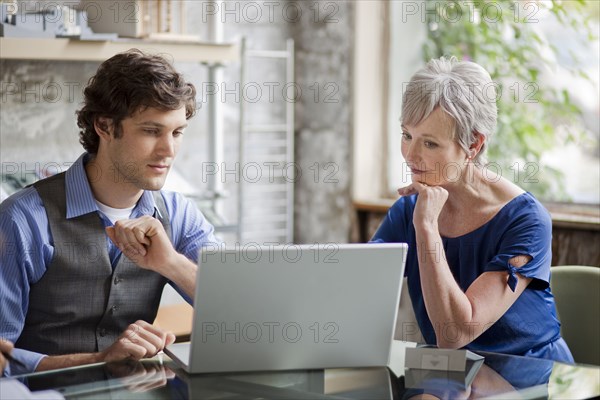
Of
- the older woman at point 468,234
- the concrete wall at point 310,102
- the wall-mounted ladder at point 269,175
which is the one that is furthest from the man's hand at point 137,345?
the wall-mounted ladder at point 269,175

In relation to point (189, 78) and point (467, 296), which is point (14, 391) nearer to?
point (467, 296)

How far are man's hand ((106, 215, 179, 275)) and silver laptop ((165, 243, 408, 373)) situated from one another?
9.8 inches

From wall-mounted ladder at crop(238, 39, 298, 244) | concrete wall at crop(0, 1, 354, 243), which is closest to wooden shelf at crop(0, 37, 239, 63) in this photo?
concrete wall at crop(0, 1, 354, 243)

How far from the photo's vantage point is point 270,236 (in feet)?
12.0

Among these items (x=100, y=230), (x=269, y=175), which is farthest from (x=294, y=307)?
(x=269, y=175)

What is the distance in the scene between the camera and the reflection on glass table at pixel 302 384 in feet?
4.81

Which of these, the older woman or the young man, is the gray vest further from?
the older woman

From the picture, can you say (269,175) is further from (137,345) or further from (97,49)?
(137,345)

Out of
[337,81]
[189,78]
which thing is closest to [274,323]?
[189,78]

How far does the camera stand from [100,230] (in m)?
1.88

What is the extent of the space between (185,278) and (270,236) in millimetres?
1806

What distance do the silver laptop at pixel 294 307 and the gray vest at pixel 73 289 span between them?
14.5 inches

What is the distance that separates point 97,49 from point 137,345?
4.23ft
